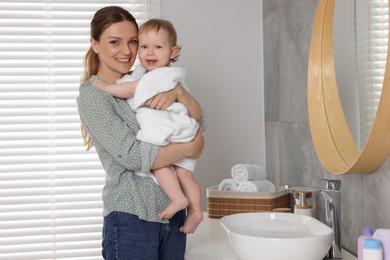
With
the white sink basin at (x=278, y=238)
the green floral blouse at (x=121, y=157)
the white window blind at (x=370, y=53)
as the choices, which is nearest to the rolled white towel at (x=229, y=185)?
the white sink basin at (x=278, y=238)

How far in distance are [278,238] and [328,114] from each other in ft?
2.20

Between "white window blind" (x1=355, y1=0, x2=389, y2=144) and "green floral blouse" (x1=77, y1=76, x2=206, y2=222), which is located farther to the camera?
"green floral blouse" (x1=77, y1=76, x2=206, y2=222)

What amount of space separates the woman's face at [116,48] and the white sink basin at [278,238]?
0.63 meters

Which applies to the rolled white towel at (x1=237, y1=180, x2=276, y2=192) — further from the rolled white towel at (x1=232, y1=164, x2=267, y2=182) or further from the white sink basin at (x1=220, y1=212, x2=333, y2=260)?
the white sink basin at (x1=220, y1=212, x2=333, y2=260)

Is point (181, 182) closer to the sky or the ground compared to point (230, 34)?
closer to the ground

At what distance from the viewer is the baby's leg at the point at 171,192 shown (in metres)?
1.90

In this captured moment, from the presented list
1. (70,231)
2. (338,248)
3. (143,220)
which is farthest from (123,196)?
(70,231)

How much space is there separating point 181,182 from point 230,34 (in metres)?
1.55

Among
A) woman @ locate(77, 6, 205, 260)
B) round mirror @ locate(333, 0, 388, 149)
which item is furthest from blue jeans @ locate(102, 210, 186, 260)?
round mirror @ locate(333, 0, 388, 149)

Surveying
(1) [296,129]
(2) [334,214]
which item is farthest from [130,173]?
(1) [296,129]

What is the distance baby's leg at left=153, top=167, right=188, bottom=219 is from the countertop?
22 cm

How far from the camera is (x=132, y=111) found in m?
1.97

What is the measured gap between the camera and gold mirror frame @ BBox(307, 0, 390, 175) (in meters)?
1.94

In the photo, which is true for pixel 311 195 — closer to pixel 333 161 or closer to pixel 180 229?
pixel 333 161
